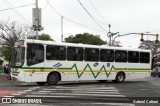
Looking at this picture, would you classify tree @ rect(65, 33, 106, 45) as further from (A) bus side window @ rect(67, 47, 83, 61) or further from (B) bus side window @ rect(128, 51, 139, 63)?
(A) bus side window @ rect(67, 47, 83, 61)

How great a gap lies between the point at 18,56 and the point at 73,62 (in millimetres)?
4193

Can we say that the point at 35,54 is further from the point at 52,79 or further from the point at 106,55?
the point at 106,55

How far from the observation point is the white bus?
23.1 m

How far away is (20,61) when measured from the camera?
2308 cm

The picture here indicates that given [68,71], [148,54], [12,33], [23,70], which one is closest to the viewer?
[23,70]

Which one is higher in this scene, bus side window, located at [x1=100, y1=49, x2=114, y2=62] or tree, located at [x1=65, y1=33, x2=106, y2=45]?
tree, located at [x1=65, y1=33, x2=106, y2=45]

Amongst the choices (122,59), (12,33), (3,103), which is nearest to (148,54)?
(122,59)

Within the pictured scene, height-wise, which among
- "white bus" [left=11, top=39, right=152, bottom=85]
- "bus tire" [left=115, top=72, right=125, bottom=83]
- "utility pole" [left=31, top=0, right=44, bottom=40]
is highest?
"utility pole" [left=31, top=0, right=44, bottom=40]

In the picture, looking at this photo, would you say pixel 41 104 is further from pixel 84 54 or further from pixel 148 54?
pixel 148 54

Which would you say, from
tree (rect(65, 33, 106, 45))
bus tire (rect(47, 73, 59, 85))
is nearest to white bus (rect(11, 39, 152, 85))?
bus tire (rect(47, 73, 59, 85))

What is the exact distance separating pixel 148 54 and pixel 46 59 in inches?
431

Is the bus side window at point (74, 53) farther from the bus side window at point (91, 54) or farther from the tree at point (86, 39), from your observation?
the tree at point (86, 39)

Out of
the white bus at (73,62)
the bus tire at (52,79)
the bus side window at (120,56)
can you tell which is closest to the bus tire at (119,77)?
the white bus at (73,62)

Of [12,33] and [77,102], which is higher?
[12,33]
